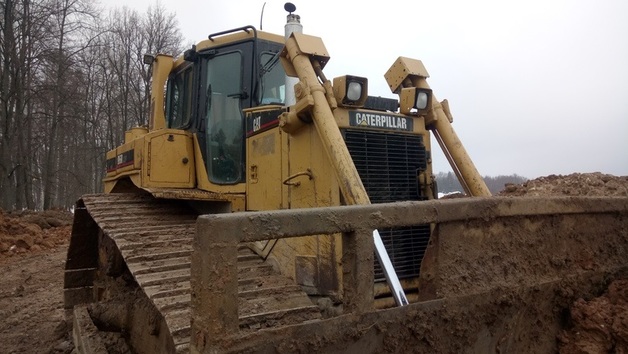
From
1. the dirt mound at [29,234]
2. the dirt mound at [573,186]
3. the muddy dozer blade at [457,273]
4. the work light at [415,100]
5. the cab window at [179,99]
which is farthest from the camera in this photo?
the dirt mound at [29,234]

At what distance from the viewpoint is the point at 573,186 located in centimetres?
1191

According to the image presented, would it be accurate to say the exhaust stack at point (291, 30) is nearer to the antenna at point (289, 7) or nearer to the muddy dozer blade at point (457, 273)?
the antenna at point (289, 7)

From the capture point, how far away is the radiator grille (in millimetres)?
3561

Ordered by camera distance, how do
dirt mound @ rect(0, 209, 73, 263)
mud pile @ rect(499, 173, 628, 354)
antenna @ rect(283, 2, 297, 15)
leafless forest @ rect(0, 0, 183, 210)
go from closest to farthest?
1. mud pile @ rect(499, 173, 628, 354)
2. antenna @ rect(283, 2, 297, 15)
3. dirt mound @ rect(0, 209, 73, 263)
4. leafless forest @ rect(0, 0, 183, 210)

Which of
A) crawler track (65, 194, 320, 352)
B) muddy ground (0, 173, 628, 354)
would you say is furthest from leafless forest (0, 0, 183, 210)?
crawler track (65, 194, 320, 352)

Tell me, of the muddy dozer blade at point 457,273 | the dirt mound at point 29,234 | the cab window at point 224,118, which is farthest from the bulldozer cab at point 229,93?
the dirt mound at point 29,234

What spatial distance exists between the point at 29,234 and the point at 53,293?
6374 mm

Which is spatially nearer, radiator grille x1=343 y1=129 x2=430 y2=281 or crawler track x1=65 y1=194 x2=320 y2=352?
crawler track x1=65 y1=194 x2=320 y2=352

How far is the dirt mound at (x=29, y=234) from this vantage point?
1240 centimetres

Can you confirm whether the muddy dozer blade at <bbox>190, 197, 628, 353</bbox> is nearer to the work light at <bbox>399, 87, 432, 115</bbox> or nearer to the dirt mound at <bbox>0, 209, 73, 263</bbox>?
the work light at <bbox>399, 87, 432, 115</bbox>

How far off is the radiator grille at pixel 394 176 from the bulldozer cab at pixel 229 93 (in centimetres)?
135

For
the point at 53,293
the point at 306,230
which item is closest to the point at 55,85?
the point at 53,293

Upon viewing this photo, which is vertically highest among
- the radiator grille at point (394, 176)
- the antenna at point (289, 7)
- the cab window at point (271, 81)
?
the antenna at point (289, 7)

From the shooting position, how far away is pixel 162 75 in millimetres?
5695
